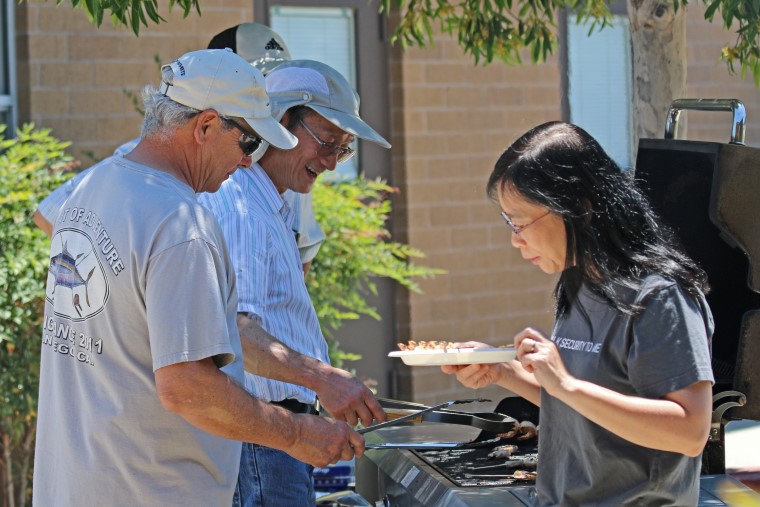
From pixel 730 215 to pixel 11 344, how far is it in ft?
11.4

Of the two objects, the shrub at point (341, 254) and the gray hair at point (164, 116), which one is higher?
the gray hair at point (164, 116)

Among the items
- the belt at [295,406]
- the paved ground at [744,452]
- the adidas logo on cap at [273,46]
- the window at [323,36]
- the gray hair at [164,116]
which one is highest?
the window at [323,36]

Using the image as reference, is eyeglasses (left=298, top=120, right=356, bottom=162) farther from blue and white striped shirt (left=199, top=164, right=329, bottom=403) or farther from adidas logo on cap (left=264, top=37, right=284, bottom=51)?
adidas logo on cap (left=264, top=37, right=284, bottom=51)

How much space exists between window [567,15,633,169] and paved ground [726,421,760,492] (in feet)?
17.2

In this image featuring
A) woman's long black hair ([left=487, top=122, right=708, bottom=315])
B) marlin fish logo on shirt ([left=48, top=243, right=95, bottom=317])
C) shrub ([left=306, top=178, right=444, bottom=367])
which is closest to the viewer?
woman's long black hair ([left=487, top=122, right=708, bottom=315])

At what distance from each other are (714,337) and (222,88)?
1.72 m

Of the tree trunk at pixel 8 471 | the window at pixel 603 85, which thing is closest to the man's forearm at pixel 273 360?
the tree trunk at pixel 8 471

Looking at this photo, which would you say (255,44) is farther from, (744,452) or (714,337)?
(744,452)

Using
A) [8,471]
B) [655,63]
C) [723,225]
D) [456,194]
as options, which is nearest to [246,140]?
[723,225]

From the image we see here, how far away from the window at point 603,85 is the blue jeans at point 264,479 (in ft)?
20.0

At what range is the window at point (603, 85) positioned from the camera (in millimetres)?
9047

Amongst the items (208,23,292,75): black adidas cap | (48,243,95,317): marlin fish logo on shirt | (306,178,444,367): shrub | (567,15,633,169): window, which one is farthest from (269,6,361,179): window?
(48,243,95,317): marlin fish logo on shirt

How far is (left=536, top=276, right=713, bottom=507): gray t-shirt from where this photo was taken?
2.47m

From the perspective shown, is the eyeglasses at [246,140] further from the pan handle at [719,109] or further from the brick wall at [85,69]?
the brick wall at [85,69]
